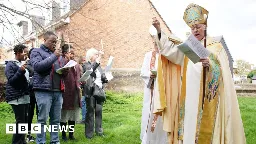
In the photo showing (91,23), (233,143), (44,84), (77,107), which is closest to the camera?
(233,143)

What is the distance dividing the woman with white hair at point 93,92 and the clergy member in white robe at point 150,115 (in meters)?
1.57

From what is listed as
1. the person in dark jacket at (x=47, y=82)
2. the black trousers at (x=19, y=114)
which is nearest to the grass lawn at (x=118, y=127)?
the black trousers at (x=19, y=114)

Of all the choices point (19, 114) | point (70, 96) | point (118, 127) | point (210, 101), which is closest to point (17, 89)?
point (19, 114)

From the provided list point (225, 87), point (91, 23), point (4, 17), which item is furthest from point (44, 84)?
point (91, 23)

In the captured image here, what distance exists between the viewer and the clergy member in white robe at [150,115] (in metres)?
5.82

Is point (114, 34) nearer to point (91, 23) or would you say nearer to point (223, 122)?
point (91, 23)

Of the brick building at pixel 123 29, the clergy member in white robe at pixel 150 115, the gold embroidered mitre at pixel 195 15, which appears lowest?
the clergy member in white robe at pixel 150 115

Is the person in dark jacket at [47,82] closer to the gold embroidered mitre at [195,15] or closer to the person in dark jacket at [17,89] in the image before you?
the person in dark jacket at [17,89]

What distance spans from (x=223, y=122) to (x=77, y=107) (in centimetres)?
404

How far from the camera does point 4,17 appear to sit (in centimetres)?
763

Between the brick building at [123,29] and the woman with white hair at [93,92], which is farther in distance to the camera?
the brick building at [123,29]

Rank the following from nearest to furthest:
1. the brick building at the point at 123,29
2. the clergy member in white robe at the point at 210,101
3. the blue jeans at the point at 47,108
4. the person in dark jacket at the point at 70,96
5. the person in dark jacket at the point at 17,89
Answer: the clergy member in white robe at the point at 210,101 < the blue jeans at the point at 47,108 < the person in dark jacket at the point at 17,89 < the person in dark jacket at the point at 70,96 < the brick building at the point at 123,29

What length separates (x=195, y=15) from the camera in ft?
14.2

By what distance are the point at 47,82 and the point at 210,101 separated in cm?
307
